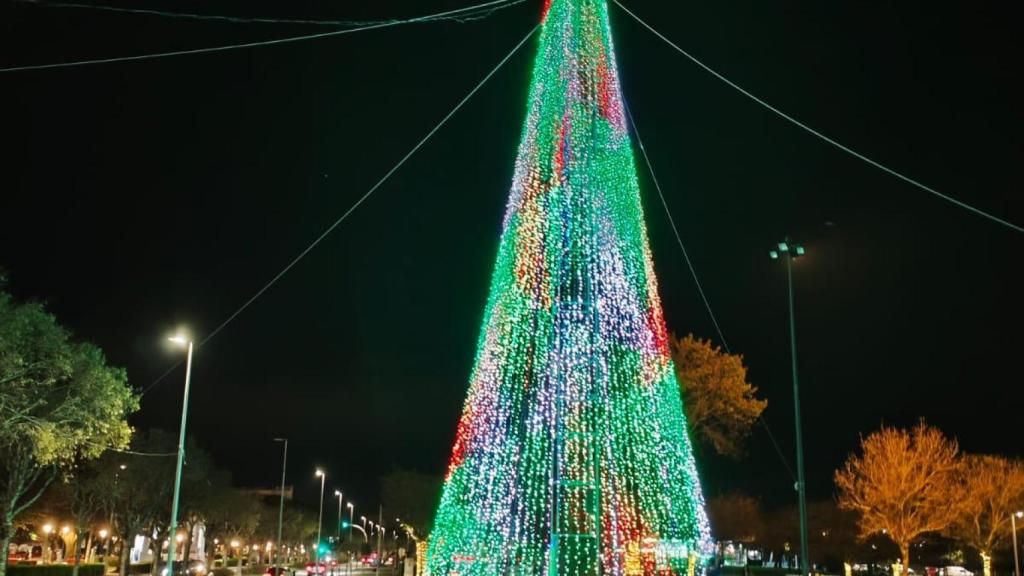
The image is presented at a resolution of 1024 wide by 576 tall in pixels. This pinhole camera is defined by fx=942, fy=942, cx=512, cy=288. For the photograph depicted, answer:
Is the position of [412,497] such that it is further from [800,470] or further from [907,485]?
[800,470]

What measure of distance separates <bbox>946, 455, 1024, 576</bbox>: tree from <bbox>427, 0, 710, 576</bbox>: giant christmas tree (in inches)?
1518

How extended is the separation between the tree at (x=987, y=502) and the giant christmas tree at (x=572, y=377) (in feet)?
127

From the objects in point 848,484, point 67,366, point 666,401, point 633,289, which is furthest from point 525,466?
point 848,484

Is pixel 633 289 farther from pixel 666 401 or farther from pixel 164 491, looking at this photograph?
pixel 164 491

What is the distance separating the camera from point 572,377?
22.3 meters

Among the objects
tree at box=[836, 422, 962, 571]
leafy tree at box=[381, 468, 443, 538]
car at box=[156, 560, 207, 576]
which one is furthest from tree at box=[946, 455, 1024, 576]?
car at box=[156, 560, 207, 576]

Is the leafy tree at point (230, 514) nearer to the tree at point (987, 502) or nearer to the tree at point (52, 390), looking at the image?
the tree at point (52, 390)

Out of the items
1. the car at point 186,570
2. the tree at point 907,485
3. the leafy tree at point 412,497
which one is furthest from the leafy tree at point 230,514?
the tree at point 907,485

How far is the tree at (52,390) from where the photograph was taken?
22703mm

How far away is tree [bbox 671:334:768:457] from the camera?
39.7 m

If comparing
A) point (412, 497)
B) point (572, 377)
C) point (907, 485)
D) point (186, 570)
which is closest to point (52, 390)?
point (572, 377)

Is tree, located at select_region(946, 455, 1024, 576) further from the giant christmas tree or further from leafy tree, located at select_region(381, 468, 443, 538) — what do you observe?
the giant christmas tree

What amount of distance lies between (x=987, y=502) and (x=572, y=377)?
47.0m

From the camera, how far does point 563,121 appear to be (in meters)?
20.0
